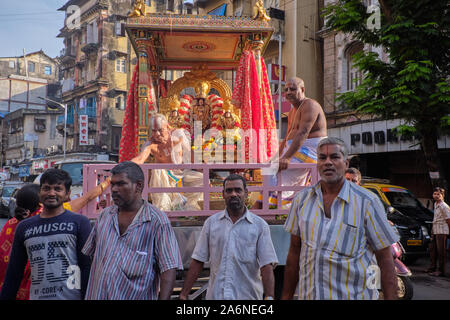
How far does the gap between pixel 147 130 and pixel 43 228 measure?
4331 mm

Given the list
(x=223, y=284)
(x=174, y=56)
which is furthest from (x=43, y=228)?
(x=174, y=56)

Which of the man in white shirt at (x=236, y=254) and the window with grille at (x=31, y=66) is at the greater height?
the window with grille at (x=31, y=66)

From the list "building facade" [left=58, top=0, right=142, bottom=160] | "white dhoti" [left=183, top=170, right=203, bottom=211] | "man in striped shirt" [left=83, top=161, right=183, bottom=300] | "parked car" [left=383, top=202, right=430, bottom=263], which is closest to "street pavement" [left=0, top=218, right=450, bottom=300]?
"parked car" [left=383, top=202, right=430, bottom=263]

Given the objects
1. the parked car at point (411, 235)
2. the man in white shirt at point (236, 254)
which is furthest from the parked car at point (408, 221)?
the man in white shirt at point (236, 254)

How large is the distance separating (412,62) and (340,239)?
899 cm

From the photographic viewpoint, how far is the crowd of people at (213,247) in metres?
2.41

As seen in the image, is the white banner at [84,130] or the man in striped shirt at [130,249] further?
the white banner at [84,130]

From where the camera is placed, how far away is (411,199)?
11.1 metres

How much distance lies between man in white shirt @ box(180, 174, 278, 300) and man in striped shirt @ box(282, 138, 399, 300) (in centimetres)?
46

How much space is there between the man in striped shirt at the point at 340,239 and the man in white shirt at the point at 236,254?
460 mm

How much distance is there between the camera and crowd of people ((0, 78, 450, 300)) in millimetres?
2406

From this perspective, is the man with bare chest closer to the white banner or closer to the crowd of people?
the crowd of people

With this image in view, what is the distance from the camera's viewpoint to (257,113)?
7250 mm

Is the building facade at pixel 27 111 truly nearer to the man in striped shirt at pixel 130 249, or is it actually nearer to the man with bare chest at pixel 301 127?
the man with bare chest at pixel 301 127
